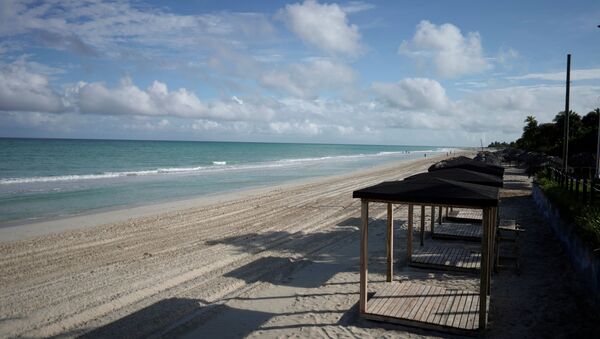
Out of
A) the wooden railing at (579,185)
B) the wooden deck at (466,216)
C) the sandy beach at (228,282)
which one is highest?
the wooden railing at (579,185)

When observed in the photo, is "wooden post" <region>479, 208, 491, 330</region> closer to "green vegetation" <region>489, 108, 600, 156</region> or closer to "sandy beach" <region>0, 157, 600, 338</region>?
"sandy beach" <region>0, 157, 600, 338</region>

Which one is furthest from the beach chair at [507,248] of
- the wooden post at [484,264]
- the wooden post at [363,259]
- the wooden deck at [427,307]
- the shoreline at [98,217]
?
the shoreline at [98,217]

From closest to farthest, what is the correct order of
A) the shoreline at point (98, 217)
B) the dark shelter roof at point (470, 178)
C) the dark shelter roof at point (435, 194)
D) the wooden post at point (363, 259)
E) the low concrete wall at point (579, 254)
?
1. the dark shelter roof at point (435, 194)
2. the wooden post at point (363, 259)
3. the low concrete wall at point (579, 254)
4. the dark shelter roof at point (470, 178)
5. the shoreline at point (98, 217)

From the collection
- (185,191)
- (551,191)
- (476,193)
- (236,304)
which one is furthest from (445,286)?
(185,191)

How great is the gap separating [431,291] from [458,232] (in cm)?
473

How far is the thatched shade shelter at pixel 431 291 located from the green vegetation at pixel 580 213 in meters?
2.20

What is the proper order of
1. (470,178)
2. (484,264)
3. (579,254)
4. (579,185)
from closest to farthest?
1. (484,264)
2. (579,254)
3. (470,178)
4. (579,185)

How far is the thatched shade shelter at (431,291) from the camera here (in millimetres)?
5516

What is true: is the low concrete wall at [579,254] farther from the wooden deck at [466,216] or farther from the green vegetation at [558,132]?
the green vegetation at [558,132]

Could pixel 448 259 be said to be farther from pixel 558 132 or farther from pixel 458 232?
pixel 558 132

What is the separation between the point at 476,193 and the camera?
5578 millimetres

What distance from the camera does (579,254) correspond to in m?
7.57

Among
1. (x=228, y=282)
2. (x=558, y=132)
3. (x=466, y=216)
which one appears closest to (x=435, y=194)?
(x=228, y=282)

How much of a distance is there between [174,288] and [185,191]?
51.6 feet
